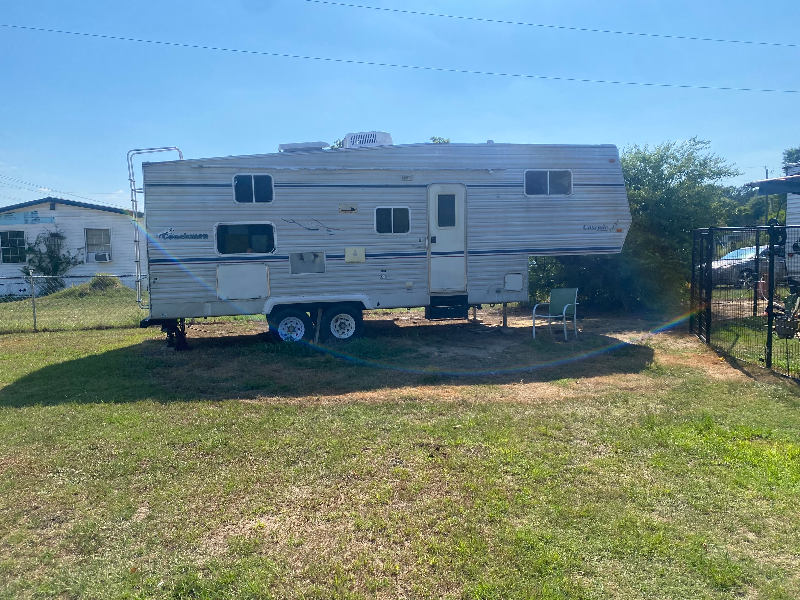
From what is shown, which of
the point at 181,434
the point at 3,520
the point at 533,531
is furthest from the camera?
the point at 181,434

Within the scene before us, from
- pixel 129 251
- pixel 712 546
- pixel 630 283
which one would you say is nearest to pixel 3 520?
pixel 712 546

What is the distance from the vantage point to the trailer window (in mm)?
9914

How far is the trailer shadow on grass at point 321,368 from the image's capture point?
23.4 ft

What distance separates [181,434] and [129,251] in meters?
19.2

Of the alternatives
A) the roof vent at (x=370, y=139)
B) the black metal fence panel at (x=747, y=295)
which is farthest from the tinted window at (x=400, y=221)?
the black metal fence panel at (x=747, y=295)

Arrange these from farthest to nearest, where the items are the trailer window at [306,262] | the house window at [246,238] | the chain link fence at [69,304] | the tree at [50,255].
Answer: the tree at [50,255], the chain link fence at [69,304], the trailer window at [306,262], the house window at [246,238]

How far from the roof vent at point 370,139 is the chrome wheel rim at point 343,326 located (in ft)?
10.2

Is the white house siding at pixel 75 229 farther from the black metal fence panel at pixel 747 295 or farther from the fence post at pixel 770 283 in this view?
the fence post at pixel 770 283

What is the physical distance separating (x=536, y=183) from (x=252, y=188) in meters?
5.12

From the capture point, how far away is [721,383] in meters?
7.01

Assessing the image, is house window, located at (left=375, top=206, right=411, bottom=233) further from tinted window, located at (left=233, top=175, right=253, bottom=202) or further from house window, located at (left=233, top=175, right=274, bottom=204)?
tinted window, located at (left=233, top=175, right=253, bottom=202)

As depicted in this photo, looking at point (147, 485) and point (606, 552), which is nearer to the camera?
point (606, 552)

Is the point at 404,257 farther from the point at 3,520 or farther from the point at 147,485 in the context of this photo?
the point at 3,520

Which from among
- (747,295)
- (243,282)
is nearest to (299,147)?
(243,282)
